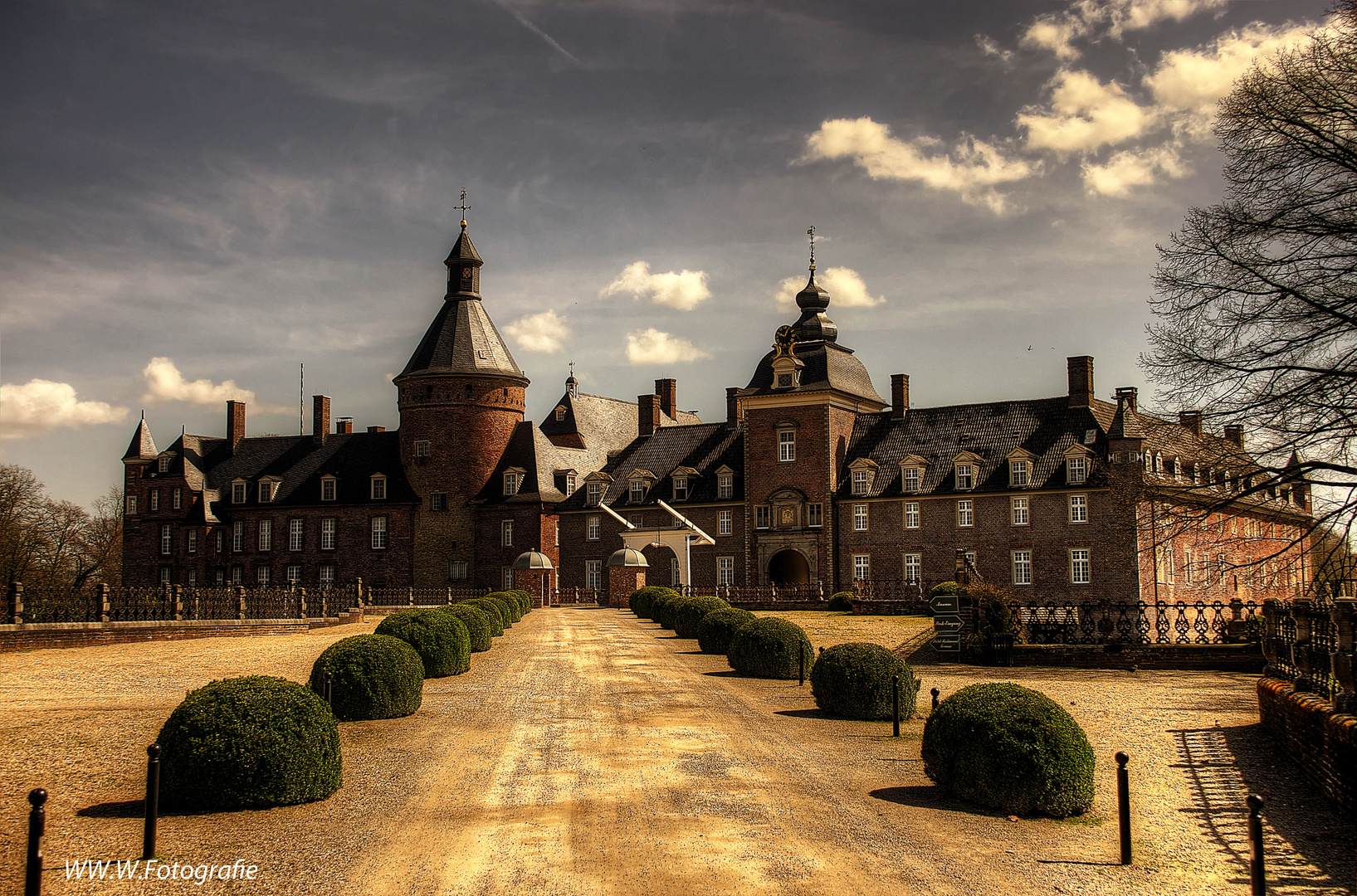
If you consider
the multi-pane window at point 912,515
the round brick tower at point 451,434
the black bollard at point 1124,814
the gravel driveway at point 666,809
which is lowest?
the gravel driveway at point 666,809

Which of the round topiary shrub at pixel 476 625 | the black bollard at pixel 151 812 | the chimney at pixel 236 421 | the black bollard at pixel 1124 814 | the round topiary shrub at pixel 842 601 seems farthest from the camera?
the chimney at pixel 236 421

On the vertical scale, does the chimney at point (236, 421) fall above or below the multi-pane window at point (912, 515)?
above

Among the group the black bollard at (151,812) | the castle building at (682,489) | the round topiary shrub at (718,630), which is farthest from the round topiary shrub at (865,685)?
the castle building at (682,489)

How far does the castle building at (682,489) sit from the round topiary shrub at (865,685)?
27.3 metres

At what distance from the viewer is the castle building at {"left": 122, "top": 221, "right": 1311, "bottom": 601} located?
45.2 m

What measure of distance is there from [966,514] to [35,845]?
43.2 m

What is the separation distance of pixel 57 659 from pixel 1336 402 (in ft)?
92.6

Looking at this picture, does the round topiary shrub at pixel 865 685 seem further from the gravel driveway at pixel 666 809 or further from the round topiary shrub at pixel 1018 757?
the round topiary shrub at pixel 1018 757

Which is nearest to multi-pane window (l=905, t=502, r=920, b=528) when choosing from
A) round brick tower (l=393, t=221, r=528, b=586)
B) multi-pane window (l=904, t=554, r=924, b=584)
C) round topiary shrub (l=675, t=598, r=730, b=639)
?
multi-pane window (l=904, t=554, r=924, b=584)

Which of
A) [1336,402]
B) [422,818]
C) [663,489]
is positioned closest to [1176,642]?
[1336,402]

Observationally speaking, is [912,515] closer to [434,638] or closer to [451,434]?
[451,434]

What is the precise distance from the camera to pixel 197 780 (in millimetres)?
9555

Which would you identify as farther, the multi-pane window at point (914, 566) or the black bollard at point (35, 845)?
the multi-pane window at point (914, 566)

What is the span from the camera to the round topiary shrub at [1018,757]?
9828 millimetres
